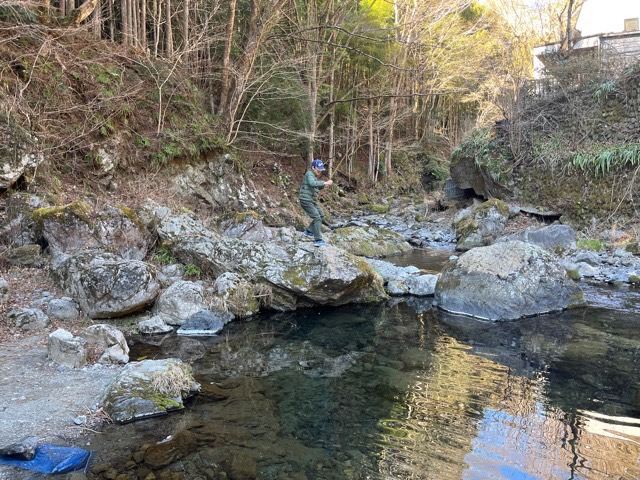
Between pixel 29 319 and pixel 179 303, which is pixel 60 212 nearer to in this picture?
pixel 29 319

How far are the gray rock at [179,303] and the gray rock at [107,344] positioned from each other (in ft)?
4.10

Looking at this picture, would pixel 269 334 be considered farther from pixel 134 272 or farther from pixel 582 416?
pixel 582 416

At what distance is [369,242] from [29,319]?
880 cm

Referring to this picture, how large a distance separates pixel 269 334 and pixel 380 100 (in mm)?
20193

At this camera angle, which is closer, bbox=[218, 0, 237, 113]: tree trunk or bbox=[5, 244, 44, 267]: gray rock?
bbox=[5, 244, 44, 267]: gray rock

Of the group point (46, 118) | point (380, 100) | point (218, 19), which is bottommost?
point (46, 118)

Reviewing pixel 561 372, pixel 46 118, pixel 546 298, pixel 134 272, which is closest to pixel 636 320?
pixel 546 298

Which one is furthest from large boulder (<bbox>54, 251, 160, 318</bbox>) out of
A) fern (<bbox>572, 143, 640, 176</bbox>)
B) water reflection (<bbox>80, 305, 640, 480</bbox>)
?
fern (<bbox>572, 143, 640, 176</bbox>)

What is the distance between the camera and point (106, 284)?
24.2ft

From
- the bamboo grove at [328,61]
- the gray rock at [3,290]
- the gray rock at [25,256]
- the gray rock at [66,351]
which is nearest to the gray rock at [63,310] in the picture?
the gray rock at [3,290]

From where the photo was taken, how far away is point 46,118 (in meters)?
10.5

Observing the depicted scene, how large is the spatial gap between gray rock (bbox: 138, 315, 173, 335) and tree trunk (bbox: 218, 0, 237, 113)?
Result: 1062 cm

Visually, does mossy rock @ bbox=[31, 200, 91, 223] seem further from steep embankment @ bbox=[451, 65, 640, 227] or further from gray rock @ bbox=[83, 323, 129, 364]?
steep embankment @ bbox=[451, 65, 640, 227]

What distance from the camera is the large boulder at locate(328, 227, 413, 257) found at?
13250 mm
